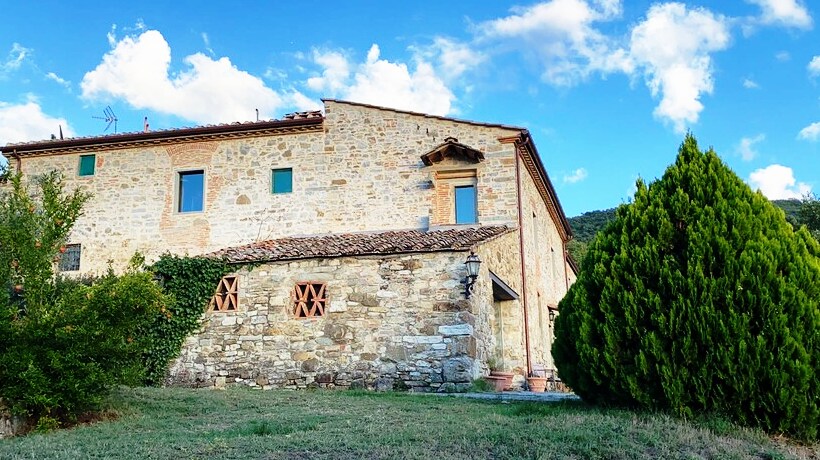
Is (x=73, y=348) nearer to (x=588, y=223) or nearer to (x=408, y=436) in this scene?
(x=408, y=436)

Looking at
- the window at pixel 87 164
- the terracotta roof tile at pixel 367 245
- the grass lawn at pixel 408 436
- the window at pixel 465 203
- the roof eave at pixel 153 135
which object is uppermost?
the roof eave at pixel 153 135

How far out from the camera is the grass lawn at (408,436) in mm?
5777

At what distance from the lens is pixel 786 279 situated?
277 inches

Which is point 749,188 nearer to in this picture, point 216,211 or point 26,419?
point 26,419

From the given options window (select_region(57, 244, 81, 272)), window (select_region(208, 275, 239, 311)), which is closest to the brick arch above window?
window (select_region(208, 275, 239, 311))

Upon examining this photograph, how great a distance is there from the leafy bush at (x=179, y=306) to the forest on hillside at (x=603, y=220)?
51.0 feet

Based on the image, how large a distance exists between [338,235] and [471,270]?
5179 mm

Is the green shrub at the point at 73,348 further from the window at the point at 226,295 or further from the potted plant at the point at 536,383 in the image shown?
the potted plant at the point at 536,383

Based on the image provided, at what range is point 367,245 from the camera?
13.8 meters

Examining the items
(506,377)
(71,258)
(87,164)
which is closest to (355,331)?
(506,377)

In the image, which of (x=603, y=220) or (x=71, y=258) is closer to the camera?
(x=71, y=258)

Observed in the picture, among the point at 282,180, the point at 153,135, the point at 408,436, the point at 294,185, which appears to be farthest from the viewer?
the point at 153,135

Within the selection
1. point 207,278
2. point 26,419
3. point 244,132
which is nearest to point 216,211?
point 244,132

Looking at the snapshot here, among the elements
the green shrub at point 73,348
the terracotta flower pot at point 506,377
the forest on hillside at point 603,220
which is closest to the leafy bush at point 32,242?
the green shrub at point 73,348
